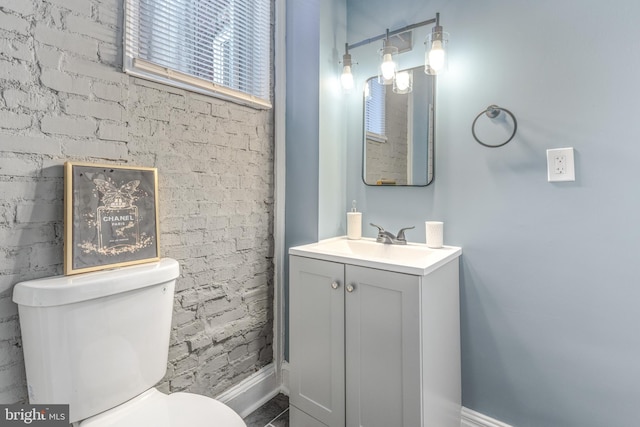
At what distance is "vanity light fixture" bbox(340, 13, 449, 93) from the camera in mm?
1420

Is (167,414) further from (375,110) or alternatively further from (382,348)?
(375,110)

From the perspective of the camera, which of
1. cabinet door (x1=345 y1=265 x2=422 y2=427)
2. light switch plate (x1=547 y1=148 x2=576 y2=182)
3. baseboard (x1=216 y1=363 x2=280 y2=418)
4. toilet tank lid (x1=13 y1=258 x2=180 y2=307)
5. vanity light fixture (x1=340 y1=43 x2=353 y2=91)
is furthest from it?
vanity light fixture (x1=340 y1=43 x2=353 y2=91)

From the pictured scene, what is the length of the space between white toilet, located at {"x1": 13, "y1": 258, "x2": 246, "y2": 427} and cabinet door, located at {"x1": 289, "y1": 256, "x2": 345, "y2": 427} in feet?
1.47

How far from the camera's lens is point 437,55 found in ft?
4.66

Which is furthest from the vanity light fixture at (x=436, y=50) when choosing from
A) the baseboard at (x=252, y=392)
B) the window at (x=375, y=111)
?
the baseboard at (x=252, y=392)

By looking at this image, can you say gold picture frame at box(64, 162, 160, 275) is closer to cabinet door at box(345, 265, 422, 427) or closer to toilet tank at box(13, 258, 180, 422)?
toilet tank at box(13, 258, 180, 422)

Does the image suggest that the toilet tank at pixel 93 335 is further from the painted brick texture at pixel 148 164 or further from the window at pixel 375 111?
the window at pixel 375 111

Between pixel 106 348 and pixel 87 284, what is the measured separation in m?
0.21

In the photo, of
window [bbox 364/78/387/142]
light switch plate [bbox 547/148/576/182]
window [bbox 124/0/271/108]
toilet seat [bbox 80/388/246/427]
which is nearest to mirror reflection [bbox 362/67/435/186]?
window [bbox 364/78/387/142]

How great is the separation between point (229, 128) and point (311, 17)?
73 cm

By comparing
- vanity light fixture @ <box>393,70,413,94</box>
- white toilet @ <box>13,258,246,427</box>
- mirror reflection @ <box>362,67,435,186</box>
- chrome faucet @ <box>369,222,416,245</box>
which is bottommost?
white toilet @ <box>13,258,246,427</box>

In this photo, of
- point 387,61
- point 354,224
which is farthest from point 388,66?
point 354,224

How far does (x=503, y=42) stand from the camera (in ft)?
4.43

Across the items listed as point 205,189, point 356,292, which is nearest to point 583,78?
point 356,292
